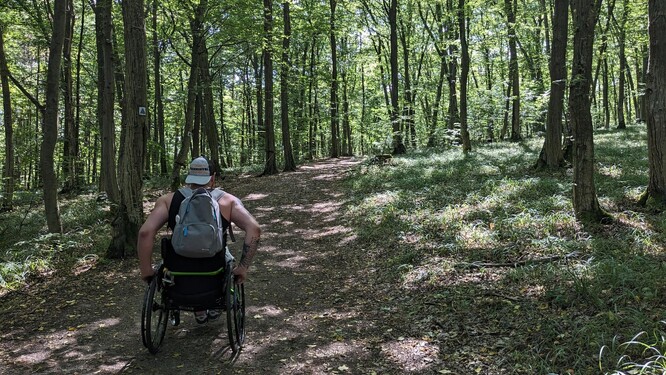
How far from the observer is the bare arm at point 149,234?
370cm

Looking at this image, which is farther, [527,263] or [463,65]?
[463,65]

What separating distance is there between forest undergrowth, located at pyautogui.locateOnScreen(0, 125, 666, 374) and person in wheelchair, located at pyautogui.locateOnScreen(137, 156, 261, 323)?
3.16 feet

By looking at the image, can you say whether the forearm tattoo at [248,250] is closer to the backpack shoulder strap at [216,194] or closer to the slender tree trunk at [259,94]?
the backpack shoulder strap at [216,194]

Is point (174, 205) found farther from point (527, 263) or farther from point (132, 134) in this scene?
point (527, 263)

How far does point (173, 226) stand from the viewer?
12.6 feet

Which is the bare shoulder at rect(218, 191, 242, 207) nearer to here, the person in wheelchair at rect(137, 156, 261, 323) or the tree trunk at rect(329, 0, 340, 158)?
the person in wheelchair at rect(137, 156, 261, 323)

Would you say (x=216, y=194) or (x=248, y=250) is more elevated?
(x=216, y=194)

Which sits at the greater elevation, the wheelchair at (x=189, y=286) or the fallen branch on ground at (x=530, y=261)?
the wheelchair at (x=189, y=286)

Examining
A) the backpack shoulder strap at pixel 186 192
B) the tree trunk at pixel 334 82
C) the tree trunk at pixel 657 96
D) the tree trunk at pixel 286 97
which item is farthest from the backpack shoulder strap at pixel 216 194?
the tree trunk at pixel 334 82

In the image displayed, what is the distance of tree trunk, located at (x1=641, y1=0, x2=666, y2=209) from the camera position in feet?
22.5

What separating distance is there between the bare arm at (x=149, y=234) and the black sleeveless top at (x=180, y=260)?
66 millimetres

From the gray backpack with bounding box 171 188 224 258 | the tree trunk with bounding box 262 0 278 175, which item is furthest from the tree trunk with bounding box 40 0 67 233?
the tree trunk with bounding box 262 0 278 175

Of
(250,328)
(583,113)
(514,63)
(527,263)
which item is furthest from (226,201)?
(514,63)

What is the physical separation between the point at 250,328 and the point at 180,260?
57.3 inches
